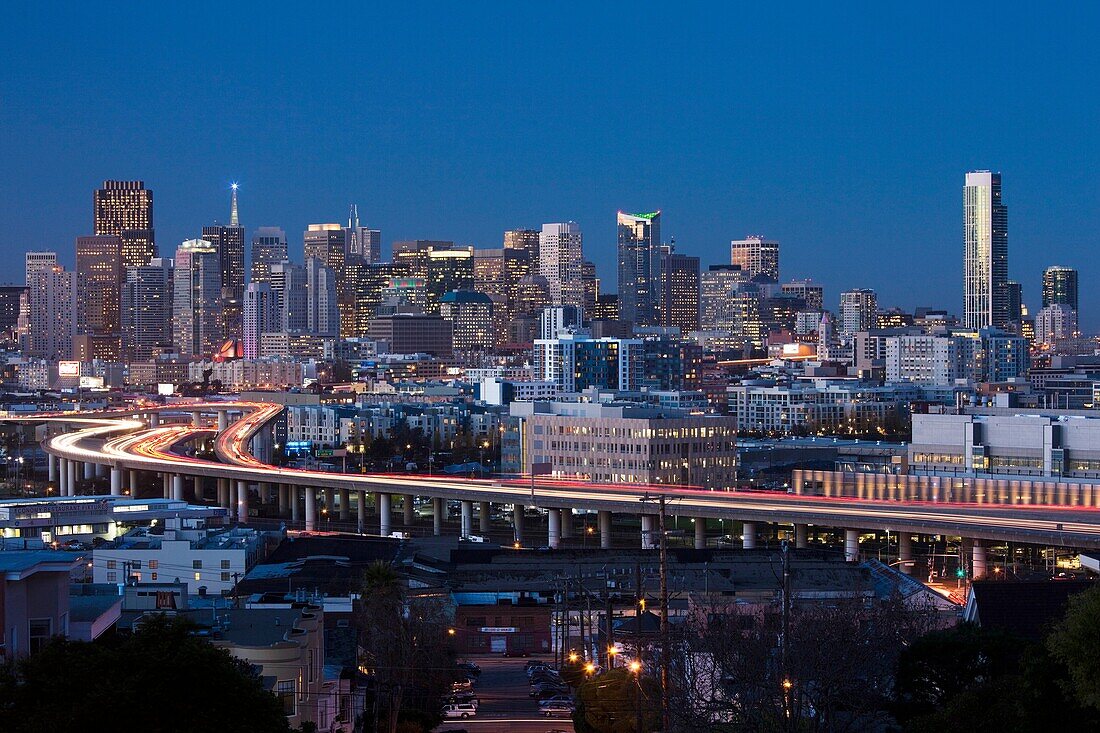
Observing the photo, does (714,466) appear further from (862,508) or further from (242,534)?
(242,534)

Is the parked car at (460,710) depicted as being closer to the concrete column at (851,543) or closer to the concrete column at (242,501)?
the concrete column at (851,543)

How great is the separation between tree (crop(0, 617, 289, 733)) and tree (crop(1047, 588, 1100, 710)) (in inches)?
347

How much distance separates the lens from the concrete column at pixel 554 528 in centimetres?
7381

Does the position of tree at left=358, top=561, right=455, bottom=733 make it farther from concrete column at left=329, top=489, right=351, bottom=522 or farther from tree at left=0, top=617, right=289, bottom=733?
concrete column at left=329, top=489, right=351, bottom=522

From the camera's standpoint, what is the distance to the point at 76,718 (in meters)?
18.4

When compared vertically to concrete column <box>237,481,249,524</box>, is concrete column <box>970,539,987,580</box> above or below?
above

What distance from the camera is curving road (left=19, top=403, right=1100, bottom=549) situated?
2361 inches

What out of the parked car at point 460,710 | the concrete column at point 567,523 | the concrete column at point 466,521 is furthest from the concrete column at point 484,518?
the parked car at point 460,710

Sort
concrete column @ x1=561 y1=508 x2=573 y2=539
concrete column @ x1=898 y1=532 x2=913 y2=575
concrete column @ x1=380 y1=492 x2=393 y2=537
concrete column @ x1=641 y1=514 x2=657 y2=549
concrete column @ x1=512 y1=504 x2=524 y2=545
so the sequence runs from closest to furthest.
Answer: concrete column @ x1=898 y1=532 x2=913 y2=575 → concrete column @ x1=641 y1=514 x2=657 y2=549 → concrete column @ x1=512 y1=504 x2=524 y2=545 → concrete column @ x1=561 y1=508 x2=573 y2=539 → concrete column @ x1=380 y1=492 x2=393 y2=537

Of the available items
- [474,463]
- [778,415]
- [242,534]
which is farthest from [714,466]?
[778,415]

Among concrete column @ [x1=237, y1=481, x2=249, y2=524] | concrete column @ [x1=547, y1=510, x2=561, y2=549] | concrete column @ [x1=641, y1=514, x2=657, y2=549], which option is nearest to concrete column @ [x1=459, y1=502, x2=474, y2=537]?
concrete column @ [x1=547, y1=510, x2=561, y2=549]

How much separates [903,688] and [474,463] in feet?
281

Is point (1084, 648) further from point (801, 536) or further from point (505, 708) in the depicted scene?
point (801, 536)

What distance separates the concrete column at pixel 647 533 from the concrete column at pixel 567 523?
13.3 ft
